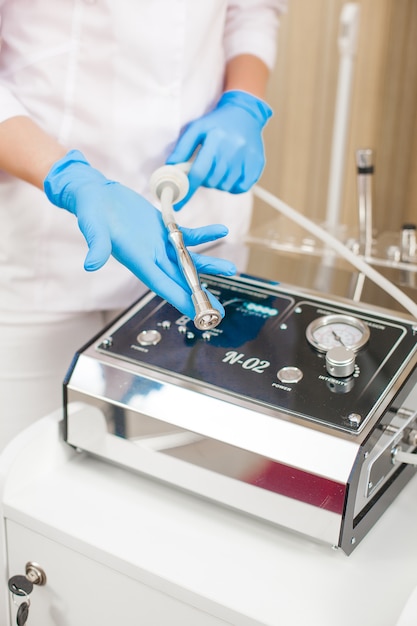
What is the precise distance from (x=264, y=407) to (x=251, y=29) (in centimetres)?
71

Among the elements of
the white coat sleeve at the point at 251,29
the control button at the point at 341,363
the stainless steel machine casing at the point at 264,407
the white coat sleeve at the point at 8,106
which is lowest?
the stainless steel machine casing at the point at 264,407

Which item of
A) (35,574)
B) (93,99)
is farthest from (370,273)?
(35,574)

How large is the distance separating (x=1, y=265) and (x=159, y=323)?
298 mm

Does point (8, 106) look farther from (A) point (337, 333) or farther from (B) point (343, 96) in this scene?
(B) point (343, 96)

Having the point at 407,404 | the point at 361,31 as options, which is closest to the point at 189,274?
the point at 407,404

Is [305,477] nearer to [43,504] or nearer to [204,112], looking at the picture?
[43,504]

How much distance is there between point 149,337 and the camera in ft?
3.19

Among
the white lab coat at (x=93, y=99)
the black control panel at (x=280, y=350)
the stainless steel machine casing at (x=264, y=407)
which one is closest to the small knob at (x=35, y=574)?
the stainless steel machine casing at (x=264, y=407)

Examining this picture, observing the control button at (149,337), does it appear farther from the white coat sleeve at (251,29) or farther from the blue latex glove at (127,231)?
the white coat sleeve at (251,29)

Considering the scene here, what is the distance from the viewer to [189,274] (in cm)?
85

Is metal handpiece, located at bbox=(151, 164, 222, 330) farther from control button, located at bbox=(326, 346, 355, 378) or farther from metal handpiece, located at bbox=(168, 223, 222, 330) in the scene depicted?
control button, located at bbox=(326, 346, 355, 378)

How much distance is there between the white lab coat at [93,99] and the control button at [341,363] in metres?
0.41

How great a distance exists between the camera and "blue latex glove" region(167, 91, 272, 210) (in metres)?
1.08

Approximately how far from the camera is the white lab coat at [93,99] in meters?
1.06
